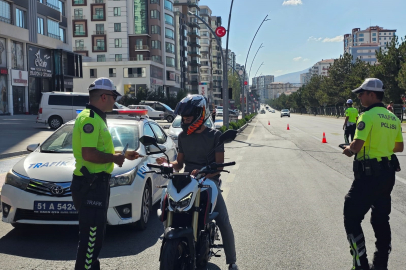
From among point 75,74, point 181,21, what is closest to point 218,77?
point 181,21

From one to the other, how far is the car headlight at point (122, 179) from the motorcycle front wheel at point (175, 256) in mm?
2249

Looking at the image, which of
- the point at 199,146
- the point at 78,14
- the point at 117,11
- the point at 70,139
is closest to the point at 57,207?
the point at 70,139

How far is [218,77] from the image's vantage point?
166 meters

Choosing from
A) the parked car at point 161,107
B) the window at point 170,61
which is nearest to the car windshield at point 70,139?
the parked car at point 161,107

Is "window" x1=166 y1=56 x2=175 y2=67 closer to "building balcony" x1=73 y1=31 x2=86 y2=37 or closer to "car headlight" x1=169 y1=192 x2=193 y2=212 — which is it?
"building balcony" x1=73 y1=31 x2=86 y2=37

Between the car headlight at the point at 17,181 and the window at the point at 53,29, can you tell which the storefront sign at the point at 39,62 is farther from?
the car headlight at the point at 17,181

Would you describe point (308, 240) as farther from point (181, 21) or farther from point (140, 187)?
point (181, 21)

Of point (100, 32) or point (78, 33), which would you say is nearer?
point (100, 32)

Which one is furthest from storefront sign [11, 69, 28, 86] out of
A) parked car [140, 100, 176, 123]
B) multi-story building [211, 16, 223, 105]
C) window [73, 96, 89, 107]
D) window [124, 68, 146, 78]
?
multi-story building [211, 16, 223, 105]

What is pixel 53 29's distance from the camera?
51.2 metres

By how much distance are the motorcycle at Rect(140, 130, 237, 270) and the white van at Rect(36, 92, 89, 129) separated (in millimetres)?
25243

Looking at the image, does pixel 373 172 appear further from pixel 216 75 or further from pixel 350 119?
pixel 216 75

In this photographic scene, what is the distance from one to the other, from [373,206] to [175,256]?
188 cm

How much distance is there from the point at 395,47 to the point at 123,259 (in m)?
53.0
